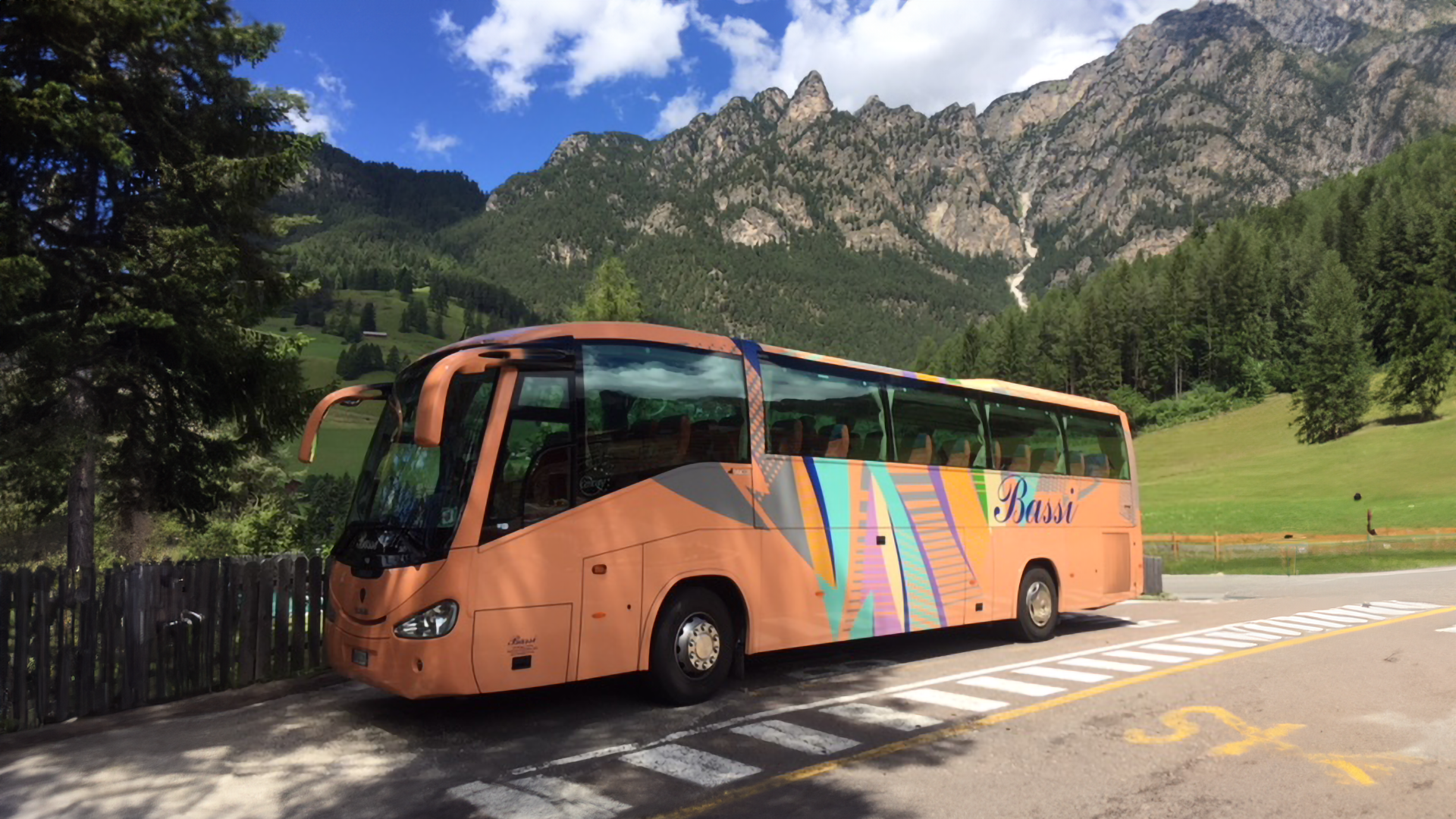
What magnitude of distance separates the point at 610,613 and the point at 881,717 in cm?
253

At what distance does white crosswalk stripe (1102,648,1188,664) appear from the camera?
36.5ft

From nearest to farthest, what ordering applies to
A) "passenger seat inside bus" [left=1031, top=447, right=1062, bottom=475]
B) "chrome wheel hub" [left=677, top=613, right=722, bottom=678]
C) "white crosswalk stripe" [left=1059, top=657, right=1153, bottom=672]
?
"chrome wheel hub" [left=677, top=613, right=722, bottom=678]
"white crosswalk stripe" [left=1059, top=657, right=1153, bottom=672]
"passenger seat inside bus" [left=1031, top=447, right=1062, bottom=475]

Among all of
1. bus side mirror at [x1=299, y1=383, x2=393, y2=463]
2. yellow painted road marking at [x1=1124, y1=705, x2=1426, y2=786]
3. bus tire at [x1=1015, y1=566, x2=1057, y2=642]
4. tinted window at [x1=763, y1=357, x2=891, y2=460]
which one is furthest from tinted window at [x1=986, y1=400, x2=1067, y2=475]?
bus side mirror at [x1=299, y1=383, x2=393, y2=463]

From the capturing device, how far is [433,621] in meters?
7.13

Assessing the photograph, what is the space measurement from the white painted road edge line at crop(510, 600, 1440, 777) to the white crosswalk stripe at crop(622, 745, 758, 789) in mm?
213

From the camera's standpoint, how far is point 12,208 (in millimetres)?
10633

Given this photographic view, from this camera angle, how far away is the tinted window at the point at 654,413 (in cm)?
810

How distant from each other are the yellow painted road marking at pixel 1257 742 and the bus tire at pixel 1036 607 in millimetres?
4431

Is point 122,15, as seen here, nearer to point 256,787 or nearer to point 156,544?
point 256,787

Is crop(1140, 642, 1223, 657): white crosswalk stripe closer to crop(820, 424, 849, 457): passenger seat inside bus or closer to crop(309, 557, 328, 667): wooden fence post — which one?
crop(820, 424, 849, 457): passenger seat inside bus

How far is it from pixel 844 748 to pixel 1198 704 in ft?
12.8

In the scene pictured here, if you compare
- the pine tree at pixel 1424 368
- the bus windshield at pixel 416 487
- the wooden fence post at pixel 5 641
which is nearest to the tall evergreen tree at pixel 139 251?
the wooden fence post at pixel 5 641

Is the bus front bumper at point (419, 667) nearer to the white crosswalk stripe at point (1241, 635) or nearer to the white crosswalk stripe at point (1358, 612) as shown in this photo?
the white crosswalk stripe at point (1241, 635)

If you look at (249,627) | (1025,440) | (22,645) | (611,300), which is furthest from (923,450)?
(611,300)
